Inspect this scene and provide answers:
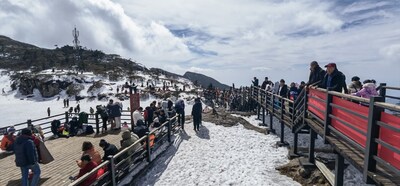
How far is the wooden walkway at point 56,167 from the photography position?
876cm

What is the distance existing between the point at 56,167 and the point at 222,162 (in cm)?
616

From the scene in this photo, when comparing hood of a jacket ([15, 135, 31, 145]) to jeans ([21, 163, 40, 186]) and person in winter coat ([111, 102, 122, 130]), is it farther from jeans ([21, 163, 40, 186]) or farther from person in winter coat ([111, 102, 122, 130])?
person in winter coat ([111, 102, 122, 130])

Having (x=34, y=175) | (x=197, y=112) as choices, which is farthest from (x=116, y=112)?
(x=34, y=175)

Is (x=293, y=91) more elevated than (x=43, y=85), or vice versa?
(x=293, y=91)

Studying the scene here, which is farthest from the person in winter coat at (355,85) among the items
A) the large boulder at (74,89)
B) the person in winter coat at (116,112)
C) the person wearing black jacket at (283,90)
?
the large boulder at (74,89)

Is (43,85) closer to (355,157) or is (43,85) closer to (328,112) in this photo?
(328,112)

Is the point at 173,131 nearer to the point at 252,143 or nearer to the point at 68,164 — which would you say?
the point at 252,143

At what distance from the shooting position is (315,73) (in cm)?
938

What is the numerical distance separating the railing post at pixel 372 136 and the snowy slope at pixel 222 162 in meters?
5.05

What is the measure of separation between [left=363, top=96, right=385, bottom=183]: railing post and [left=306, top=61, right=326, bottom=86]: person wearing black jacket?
489cm

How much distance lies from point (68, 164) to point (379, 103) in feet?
32.8

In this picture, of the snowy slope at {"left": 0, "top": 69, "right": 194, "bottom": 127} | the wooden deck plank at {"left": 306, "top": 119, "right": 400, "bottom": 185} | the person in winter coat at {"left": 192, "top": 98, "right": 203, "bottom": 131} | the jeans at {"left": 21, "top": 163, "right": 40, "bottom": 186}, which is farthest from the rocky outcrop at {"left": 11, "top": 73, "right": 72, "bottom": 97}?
the wooden deck plank at {"left": 306, "top": 119, "right": 400, "bottom": 185}

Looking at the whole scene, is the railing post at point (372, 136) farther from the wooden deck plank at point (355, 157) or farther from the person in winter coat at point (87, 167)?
the person in winter coat at point (87, 167)

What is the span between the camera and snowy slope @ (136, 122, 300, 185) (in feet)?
31.7
